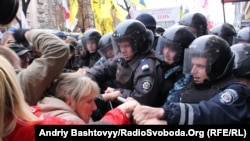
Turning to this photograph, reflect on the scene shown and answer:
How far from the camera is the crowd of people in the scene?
1.62 meters

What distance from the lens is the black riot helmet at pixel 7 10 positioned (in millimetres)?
1886

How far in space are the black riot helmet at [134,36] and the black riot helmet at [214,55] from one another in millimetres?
847

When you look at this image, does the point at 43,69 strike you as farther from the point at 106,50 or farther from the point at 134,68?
the point at 106,50

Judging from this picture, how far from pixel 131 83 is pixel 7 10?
1634mm

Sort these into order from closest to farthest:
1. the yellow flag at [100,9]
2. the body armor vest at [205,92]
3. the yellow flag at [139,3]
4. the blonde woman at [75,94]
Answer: the blonde woman at [75,94] < the body armor vest at [205,92] < the yellow flag at [100,9] < the yellow flag at [139,3]

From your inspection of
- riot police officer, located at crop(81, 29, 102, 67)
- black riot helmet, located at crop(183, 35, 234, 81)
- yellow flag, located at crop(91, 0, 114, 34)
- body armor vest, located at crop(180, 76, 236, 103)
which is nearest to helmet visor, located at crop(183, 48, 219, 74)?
black riot helmet, located at crop(183, 35, 234, 81)

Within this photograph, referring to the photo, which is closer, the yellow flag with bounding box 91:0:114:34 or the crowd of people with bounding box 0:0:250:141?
the crowd of people with bounding box 0:0:250:141

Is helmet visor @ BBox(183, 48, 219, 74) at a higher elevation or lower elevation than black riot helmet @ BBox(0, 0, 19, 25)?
lower

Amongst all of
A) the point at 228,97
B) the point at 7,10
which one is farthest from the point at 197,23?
the point at 7,10

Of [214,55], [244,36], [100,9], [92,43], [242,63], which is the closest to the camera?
[214,55]

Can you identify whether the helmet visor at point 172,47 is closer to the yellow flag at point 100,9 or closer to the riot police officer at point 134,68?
the riot police officer at point 134,68

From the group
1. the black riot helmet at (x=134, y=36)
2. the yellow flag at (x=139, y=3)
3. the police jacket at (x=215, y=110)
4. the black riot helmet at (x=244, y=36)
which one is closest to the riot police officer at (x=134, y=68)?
the black riot helmet at (x=134, y=36)

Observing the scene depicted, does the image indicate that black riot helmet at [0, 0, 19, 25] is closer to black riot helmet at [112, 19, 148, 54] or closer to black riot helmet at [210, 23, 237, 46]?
black riot helmet at [112, 19, 148, 54]

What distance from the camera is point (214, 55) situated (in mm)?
2613
